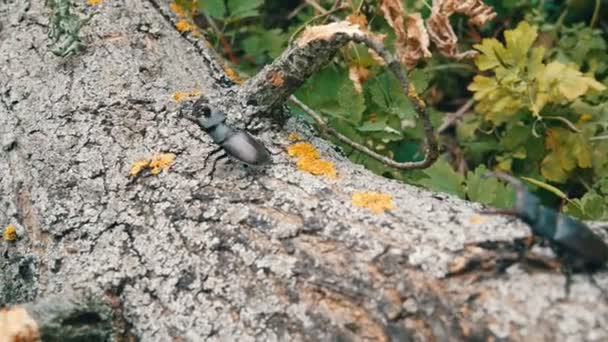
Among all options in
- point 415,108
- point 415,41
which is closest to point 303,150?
point 415,108

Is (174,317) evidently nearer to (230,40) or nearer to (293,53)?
(293,53)

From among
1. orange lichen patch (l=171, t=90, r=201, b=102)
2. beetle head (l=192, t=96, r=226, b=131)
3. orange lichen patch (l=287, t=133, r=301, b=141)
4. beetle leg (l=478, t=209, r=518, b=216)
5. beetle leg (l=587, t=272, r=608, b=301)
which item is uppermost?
beetle leg (l=478, t=209, r=518, b=216)

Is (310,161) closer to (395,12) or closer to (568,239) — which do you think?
(568,239)

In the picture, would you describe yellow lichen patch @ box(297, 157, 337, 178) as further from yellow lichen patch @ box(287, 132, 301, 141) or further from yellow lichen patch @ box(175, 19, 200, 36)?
yellow lichen patch @ box(175, 19, 200, 36)

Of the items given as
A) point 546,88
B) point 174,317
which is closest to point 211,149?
point 174,317

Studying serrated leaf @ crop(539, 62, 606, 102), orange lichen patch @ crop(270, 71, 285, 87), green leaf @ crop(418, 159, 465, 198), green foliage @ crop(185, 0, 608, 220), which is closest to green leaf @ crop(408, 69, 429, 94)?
green foliage @ crop(185, 0, 608, 220)

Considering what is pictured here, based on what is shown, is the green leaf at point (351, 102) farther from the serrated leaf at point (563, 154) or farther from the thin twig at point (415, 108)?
the serrated leaf at point (563, 154)
